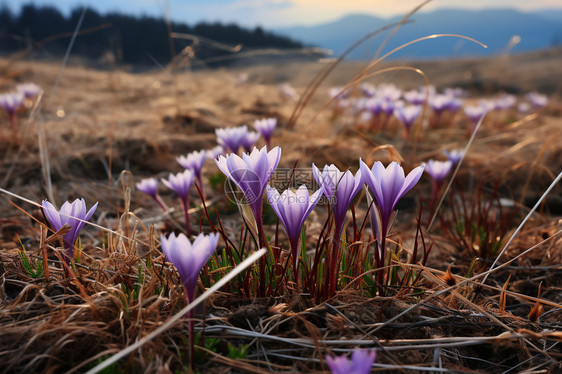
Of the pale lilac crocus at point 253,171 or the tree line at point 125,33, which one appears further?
the tree line at point 125,33

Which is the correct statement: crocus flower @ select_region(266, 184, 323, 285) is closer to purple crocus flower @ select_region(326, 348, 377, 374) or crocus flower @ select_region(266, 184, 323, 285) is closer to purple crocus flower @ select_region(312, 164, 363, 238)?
purple crocus flower @ select_region(312, 164, 363, 238)

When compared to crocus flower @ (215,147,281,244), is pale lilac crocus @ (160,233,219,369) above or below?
below

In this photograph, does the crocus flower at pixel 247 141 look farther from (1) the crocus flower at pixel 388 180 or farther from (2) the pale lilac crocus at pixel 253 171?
(1) the crocus flower at pixel 388 180

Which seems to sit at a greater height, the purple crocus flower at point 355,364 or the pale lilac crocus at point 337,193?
the pale lilac crocus at point 337,193

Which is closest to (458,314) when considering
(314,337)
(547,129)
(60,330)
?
(314,337)

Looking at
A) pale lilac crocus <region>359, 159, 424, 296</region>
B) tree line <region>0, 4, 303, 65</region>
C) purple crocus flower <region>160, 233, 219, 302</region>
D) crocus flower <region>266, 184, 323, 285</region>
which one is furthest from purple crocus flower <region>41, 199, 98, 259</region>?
tree line <region>0, 4, 303, 65</region>

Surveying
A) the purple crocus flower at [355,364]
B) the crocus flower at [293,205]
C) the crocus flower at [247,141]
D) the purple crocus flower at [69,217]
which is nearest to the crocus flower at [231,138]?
the crocus flower at [247,141]

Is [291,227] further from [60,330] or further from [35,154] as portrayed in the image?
[35,154]

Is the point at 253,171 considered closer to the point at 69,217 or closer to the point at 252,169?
the point at 252,169

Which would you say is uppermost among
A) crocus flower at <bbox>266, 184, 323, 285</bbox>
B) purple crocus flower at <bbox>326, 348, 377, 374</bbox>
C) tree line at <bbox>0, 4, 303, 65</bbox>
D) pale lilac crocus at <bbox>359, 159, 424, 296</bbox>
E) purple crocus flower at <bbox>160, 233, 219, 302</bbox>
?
tree line at <bbox>0, 4, 303, 65</bbox>
